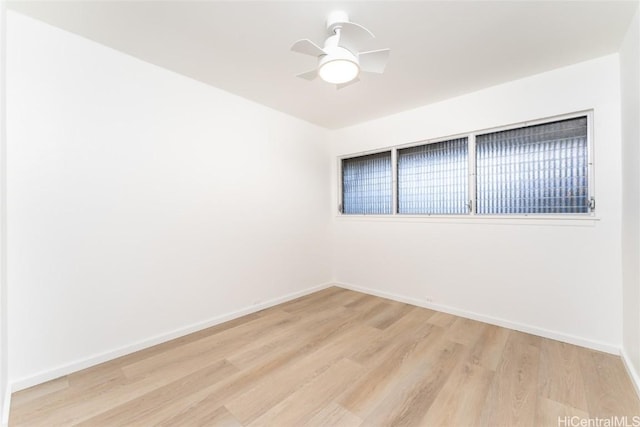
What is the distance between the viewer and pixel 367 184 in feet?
13.3

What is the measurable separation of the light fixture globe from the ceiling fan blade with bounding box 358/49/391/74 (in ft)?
0.45

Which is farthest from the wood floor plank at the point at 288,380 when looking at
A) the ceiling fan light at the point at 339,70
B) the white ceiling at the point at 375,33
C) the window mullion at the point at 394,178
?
the white ceiling at the point at 375,33

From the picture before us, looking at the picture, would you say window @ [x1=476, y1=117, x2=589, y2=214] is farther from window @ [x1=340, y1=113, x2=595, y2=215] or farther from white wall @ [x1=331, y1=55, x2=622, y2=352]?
white wall @ [x1=331, y1=55, x2=622, y2=352]

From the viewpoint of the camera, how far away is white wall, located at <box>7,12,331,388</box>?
185cm

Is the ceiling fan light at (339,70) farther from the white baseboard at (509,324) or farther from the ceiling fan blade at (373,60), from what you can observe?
the white baseboard at (509,324)

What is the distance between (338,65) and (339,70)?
0.05m

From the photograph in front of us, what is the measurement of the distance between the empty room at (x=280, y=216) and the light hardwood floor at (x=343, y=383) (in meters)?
0.02

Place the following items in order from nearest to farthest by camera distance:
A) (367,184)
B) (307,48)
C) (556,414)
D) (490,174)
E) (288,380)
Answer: (556,414)
(307,48)
(288,380)
(490,174)
(367,184)

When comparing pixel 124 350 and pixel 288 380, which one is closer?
pixel 288 380

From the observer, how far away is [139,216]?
2334mm

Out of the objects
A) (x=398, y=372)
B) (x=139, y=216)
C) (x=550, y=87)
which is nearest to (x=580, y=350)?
(x=398, y=372)

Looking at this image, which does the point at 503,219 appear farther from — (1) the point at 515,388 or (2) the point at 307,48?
(2) the point at 307,48

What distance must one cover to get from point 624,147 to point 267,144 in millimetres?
3331

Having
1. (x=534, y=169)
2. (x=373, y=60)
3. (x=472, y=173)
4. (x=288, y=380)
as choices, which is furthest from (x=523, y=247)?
(x=288, y=380)
